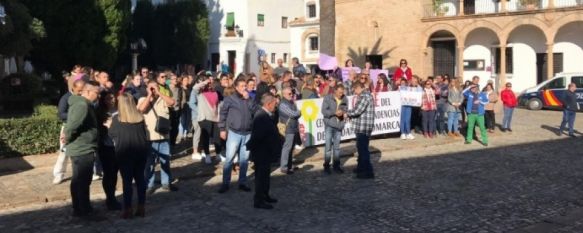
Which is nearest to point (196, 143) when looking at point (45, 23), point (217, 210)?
point (217, 210)

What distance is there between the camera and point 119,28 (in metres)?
25.9

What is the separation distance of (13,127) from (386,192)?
782cm

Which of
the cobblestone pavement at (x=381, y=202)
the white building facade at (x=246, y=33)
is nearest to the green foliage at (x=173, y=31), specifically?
the white building facade at (x=246, y=33)

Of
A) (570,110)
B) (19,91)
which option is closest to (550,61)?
(570,110)

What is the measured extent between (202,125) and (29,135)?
12.5 feet

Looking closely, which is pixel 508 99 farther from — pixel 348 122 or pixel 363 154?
pixel 363 154

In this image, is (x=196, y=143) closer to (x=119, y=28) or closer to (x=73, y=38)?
(x=73, y=38)

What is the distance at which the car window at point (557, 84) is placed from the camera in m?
26.9

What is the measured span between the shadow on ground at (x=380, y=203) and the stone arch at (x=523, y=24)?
2235 centimetres

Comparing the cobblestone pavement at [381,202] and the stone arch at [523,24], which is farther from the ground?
the stone arch at [523,24]

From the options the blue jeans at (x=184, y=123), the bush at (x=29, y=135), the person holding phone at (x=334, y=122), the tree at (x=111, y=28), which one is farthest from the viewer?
the tree at (x=111, y=28)

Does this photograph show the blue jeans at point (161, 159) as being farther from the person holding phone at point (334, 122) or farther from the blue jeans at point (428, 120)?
the blue jeans at point (428, 120)

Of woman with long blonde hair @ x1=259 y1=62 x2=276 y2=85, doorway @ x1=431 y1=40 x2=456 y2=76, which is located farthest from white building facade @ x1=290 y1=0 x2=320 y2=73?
woman with long blonde hair @ x1=259 y1=62 x2=276 y2=85

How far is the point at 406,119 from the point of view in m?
16.1
